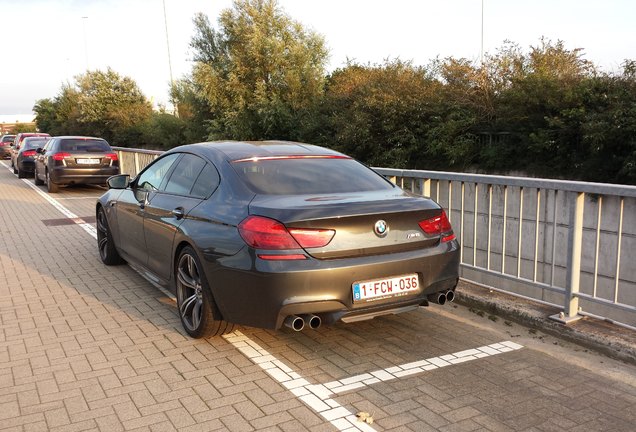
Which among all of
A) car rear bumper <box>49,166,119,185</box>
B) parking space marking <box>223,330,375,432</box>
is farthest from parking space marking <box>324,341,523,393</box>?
car rear bumper <box>49,166,119,185</box>

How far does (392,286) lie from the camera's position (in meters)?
4.16

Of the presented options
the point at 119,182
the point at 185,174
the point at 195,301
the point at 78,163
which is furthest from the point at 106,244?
the point at 78,163

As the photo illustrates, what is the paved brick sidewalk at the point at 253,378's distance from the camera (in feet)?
11.1

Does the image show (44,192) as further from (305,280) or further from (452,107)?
(305,280)

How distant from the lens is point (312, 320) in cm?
392

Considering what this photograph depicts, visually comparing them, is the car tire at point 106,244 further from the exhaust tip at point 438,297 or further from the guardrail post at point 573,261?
the guardrail post at point 573,261

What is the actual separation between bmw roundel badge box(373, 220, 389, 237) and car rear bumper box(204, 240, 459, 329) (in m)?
0.16

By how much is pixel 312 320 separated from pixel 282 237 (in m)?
0.59

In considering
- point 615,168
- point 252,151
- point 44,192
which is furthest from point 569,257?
point 44,192

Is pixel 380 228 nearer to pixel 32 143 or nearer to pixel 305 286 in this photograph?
pixel 305 286

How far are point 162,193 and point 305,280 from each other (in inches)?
87.7

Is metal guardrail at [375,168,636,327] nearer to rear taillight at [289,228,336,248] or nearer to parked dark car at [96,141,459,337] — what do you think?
parked dark car at [96,141,459,337]

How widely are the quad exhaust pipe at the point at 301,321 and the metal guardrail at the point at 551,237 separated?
1984 millimetres

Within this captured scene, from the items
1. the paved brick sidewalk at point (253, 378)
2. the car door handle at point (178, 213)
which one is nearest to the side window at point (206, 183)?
the car door handle at point (178, 213)
